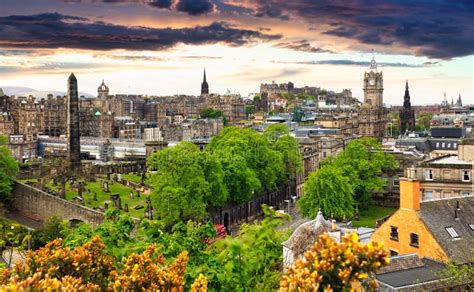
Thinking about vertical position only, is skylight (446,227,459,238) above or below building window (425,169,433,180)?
below

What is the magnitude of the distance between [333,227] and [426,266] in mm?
5130

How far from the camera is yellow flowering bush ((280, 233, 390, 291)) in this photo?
916cm

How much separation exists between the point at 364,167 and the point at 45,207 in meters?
35.8

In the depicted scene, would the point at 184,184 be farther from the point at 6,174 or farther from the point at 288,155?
the point at 288,155

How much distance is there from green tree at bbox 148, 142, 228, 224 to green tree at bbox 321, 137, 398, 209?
15.8m

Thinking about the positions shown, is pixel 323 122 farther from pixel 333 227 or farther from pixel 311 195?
pixel 333 227

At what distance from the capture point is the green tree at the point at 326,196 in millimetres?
49531

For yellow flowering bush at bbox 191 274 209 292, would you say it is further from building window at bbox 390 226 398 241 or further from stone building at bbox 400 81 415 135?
stone building at bbox 400 81 415 135

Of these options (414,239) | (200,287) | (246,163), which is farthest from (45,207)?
(200,287)

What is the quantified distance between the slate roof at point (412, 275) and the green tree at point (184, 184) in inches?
923

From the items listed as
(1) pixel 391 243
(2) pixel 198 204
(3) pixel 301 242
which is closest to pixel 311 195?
(2) pixel 198 204

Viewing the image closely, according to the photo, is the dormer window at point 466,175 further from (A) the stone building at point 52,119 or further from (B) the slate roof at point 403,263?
(A) the stone building at point 52,119

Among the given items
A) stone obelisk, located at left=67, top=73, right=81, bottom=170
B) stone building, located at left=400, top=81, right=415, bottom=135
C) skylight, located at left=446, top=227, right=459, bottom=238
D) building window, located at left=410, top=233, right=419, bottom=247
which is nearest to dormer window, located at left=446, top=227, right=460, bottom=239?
skylight, located at left=446, top=227, right=459, bottom=238

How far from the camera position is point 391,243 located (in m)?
31.7
